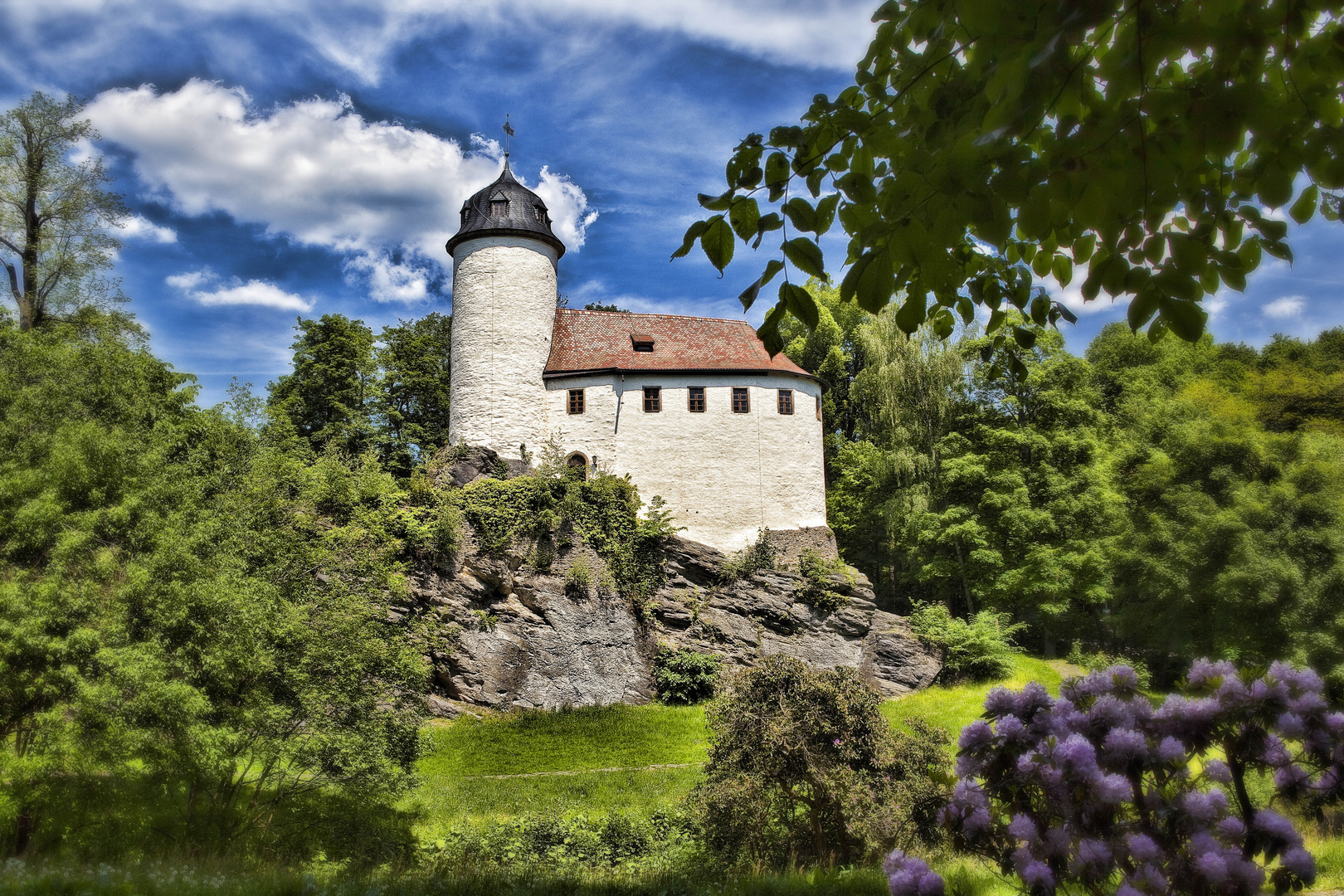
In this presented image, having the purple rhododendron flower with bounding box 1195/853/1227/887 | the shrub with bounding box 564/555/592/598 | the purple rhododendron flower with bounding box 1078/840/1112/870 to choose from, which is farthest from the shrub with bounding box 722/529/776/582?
the purple rhododendron flower with bounding box 1195/853/1227/887

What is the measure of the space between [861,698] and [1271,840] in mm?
6968

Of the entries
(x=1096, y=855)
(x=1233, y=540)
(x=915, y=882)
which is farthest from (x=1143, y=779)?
(x=1233, y=540)

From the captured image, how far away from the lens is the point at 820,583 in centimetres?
2491

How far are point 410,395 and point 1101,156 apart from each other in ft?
111

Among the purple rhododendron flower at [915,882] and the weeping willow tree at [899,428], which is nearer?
the purple rhododendron flower at [915,882]

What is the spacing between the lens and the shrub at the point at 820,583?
80.9 ft

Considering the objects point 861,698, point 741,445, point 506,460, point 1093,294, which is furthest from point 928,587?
point 1093,294

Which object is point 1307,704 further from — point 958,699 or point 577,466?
point 577,466

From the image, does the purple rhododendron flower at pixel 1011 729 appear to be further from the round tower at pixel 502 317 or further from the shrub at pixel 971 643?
the round tower at pixel 502 317

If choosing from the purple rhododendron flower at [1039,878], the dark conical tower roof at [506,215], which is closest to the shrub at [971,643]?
the dark conical tower roof at [506,215]

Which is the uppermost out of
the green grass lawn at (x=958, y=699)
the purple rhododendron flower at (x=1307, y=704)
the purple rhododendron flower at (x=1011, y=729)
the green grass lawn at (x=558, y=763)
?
the purple rhododendron flower at (x=1307, y=704)

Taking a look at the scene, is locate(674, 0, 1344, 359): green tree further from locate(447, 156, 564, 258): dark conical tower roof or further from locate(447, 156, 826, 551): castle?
locate(447, 156, 564, 258): dark conical tower roof

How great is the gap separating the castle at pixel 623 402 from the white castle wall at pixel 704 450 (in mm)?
39

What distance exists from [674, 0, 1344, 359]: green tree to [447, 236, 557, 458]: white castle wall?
24022 mm
